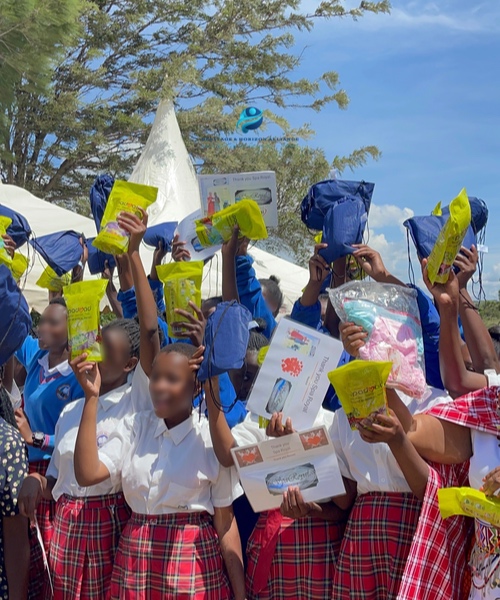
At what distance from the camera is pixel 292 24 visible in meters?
15.0

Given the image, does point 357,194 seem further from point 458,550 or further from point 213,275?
point 213,275

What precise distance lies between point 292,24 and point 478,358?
14117 mm

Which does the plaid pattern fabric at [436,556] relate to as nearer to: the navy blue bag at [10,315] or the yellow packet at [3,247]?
the navy blue bag at [10,315]

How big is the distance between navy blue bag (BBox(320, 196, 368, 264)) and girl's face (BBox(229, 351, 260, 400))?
679 mm

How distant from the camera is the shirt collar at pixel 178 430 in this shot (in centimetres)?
256

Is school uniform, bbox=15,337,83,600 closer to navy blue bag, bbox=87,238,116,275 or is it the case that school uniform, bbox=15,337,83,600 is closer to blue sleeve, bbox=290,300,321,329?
navy blue bag, bbox=87,238,116,275

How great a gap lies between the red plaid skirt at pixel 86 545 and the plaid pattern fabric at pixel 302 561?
598 millimetres

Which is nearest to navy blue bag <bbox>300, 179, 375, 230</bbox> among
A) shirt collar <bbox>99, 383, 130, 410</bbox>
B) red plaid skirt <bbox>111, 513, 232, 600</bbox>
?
shirt collar <bbox>99, 383, 130, 410</bbox>

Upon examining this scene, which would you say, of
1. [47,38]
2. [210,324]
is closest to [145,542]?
[210,324]

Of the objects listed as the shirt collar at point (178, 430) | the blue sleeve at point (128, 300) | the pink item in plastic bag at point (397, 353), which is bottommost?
the shirt collar at point (178, 430)

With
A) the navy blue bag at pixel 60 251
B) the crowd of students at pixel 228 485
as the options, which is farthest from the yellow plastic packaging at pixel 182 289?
the navy blue bag at pixel 60 251

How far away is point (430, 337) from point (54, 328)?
197cm

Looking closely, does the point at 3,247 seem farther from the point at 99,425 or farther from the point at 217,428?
the point at 217,428

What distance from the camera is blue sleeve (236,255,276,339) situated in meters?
3.60
